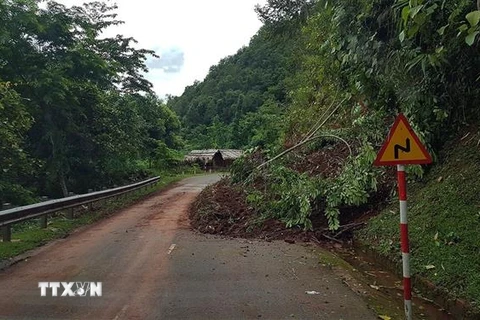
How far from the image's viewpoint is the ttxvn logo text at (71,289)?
5758 millimetres

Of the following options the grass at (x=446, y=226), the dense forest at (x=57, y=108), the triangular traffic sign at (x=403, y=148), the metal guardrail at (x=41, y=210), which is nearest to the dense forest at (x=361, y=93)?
the grass at (x=446, y=226)

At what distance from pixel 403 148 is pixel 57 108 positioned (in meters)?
17.8

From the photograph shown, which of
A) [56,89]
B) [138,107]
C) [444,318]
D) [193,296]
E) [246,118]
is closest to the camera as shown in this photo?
[444,318]

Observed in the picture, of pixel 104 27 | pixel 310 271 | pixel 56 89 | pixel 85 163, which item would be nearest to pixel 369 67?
pixel 310 271

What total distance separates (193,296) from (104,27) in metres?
24.6

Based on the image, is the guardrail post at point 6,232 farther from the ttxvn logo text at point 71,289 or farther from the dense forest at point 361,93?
the dense forest at point 361,93

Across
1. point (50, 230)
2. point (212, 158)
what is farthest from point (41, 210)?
point (212, 158)

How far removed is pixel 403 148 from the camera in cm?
479

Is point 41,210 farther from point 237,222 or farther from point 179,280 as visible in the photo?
point 179,280

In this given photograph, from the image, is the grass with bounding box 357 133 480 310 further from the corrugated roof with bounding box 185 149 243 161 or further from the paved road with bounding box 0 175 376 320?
the corrugated roof with bounding box 185 149 243 161

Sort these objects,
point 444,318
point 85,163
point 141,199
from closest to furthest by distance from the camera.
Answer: point 444,318 → point 141,199 → point 85,163

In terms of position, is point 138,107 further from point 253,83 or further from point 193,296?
point 253,83

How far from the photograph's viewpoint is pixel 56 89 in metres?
17.7

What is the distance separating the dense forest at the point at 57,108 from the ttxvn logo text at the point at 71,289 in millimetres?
8727
